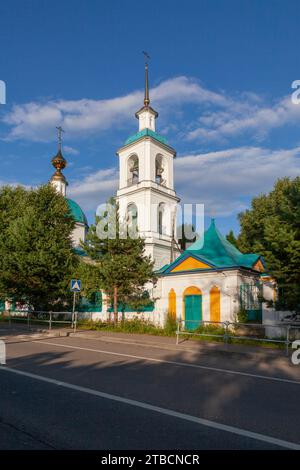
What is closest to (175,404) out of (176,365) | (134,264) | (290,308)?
(176,365)

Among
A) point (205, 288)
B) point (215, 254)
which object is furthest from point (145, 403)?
point (215, 254)

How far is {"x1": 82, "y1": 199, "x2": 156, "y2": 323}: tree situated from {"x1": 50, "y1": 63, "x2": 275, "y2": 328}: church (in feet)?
4.03

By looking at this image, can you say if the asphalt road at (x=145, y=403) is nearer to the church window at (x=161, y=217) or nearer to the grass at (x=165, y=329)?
the grass at (x=165, y=329)

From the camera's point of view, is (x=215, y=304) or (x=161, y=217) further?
(x=161, y=217)

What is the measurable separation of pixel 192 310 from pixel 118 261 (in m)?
4.71

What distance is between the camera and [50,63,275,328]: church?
63.6 feet

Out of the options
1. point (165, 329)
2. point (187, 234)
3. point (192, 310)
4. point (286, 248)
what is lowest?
point (165, 329)

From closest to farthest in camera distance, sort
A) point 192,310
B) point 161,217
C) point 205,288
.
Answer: point 205,288, point 192,310, point 161,217

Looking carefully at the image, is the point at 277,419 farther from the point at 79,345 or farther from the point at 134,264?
the point at 134,264

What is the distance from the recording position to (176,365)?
10.2m

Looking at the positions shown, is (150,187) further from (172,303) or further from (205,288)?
(205,288)

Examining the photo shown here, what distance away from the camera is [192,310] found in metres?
20.6

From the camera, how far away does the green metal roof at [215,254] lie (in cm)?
2045

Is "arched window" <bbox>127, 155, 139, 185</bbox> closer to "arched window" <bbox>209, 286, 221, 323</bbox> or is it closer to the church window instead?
the church window
